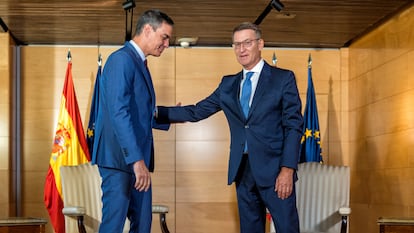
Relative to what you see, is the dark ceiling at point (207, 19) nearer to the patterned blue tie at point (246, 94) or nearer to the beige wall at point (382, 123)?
the beige wall at point (382, 123)

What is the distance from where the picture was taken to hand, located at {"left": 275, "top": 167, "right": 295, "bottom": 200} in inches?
145

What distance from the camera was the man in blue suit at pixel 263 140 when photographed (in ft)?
12.2

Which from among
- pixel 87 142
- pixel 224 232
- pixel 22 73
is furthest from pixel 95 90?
pixel 224 232

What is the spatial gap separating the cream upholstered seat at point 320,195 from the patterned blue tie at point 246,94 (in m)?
1.94

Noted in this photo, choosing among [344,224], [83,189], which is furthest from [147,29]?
[344,224]

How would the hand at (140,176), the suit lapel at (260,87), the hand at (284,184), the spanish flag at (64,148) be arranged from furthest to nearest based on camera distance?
the spanish flag at (64,148), the suit lapel at (260,87), the hand at (284,184), the hand at (140,176)

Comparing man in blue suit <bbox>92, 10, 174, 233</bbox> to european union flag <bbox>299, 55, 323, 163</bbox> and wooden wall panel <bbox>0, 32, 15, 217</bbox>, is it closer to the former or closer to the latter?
european union flag <bbox>299, 55, 323, 163</bbox>

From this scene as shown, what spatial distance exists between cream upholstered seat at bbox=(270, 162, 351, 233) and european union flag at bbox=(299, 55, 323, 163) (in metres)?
1.33

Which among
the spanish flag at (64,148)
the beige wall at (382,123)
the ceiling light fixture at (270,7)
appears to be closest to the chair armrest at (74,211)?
the spanish flag at (64,148)

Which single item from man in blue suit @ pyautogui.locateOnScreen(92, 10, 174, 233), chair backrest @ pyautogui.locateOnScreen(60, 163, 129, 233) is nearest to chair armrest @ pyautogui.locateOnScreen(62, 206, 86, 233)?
chair backrest @ pyautogui.locateOnScreen(60, 163, 129, 233)

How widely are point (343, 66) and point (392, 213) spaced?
7.31ft

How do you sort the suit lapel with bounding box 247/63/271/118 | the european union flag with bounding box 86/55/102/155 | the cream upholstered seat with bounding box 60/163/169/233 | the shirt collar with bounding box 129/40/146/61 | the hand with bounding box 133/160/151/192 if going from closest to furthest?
the hand with bounding box 133/160/151/192 < the shirt collar with bounding box 129/40/146/61 < the suit lapel with bounding box 247/63/271/118 < the cream upholstered seat with bounding box 60/163/169/233 < the european union flag with bounding box 86/55/102/155

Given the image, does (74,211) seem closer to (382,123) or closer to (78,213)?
(78,213)

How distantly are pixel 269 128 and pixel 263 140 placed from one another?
76 millimetres
